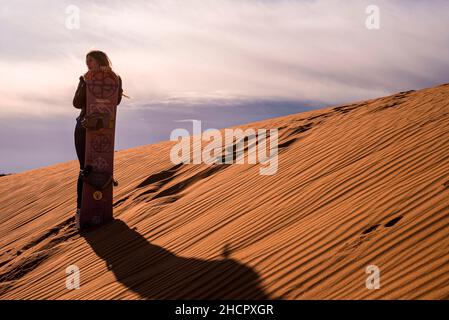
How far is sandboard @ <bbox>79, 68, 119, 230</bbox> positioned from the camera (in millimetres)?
7422

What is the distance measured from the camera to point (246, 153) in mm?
9812

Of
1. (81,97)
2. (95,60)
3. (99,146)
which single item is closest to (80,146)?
(99,146)

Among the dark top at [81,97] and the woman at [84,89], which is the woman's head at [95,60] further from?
the dark top at [81,97]

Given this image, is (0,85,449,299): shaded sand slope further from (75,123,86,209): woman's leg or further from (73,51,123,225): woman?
(73,51,123,225): woman

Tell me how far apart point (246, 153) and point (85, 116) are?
331 cm

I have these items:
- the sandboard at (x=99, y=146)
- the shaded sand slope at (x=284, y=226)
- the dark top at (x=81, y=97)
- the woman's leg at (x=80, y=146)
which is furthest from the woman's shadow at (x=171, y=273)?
the dark top at (x=81, y=97)

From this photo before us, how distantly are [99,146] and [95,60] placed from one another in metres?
1.17

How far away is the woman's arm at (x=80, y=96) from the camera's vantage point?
7.43 meters

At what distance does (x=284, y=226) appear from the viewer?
5789mm

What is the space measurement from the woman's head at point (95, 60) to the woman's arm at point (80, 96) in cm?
22

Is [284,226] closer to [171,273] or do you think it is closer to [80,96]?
[171,273]
